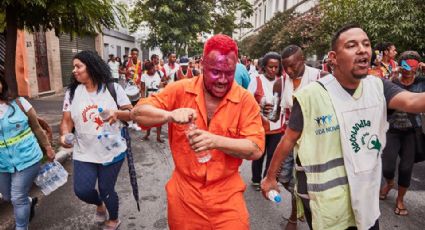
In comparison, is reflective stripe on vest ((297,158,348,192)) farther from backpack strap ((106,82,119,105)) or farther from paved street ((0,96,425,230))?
backpack strap ((106,82,119,105))

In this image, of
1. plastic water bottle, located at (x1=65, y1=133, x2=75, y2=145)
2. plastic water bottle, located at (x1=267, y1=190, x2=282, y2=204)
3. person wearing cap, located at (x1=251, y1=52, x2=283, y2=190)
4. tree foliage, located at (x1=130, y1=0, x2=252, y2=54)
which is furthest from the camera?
tree foliage, located at (x1=130, y1=0, x2=252, y2=54)

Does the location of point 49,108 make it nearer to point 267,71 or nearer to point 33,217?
point 33,217

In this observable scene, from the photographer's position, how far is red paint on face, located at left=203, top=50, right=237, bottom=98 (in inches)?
87.0

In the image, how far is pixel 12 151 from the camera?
3408 millimetres

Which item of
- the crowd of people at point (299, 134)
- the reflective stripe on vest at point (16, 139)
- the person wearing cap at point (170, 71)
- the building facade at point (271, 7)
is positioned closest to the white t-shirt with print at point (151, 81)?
the person wearing cap at point (170, 71)

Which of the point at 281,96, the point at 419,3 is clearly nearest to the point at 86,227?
the point at 281,96

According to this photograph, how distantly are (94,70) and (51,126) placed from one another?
6.46 metres

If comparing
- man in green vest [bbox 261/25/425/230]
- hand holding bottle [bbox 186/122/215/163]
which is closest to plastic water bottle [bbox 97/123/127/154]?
hand holding bottle [bbox 186/122/215/163]

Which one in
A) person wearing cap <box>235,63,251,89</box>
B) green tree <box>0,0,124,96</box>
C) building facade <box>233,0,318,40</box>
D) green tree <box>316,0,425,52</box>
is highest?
building facade <box>233,0,318,40</box>

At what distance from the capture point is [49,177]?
391 cm

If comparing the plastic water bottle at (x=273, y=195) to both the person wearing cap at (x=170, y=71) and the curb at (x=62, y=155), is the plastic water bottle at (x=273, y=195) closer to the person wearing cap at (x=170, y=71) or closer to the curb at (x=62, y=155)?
the curb at (x=62, y=155)

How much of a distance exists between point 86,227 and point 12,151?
125 centimetres

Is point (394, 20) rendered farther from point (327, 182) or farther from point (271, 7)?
point (271, 7)

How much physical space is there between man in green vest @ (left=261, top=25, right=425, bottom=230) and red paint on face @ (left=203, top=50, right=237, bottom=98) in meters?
0.47
